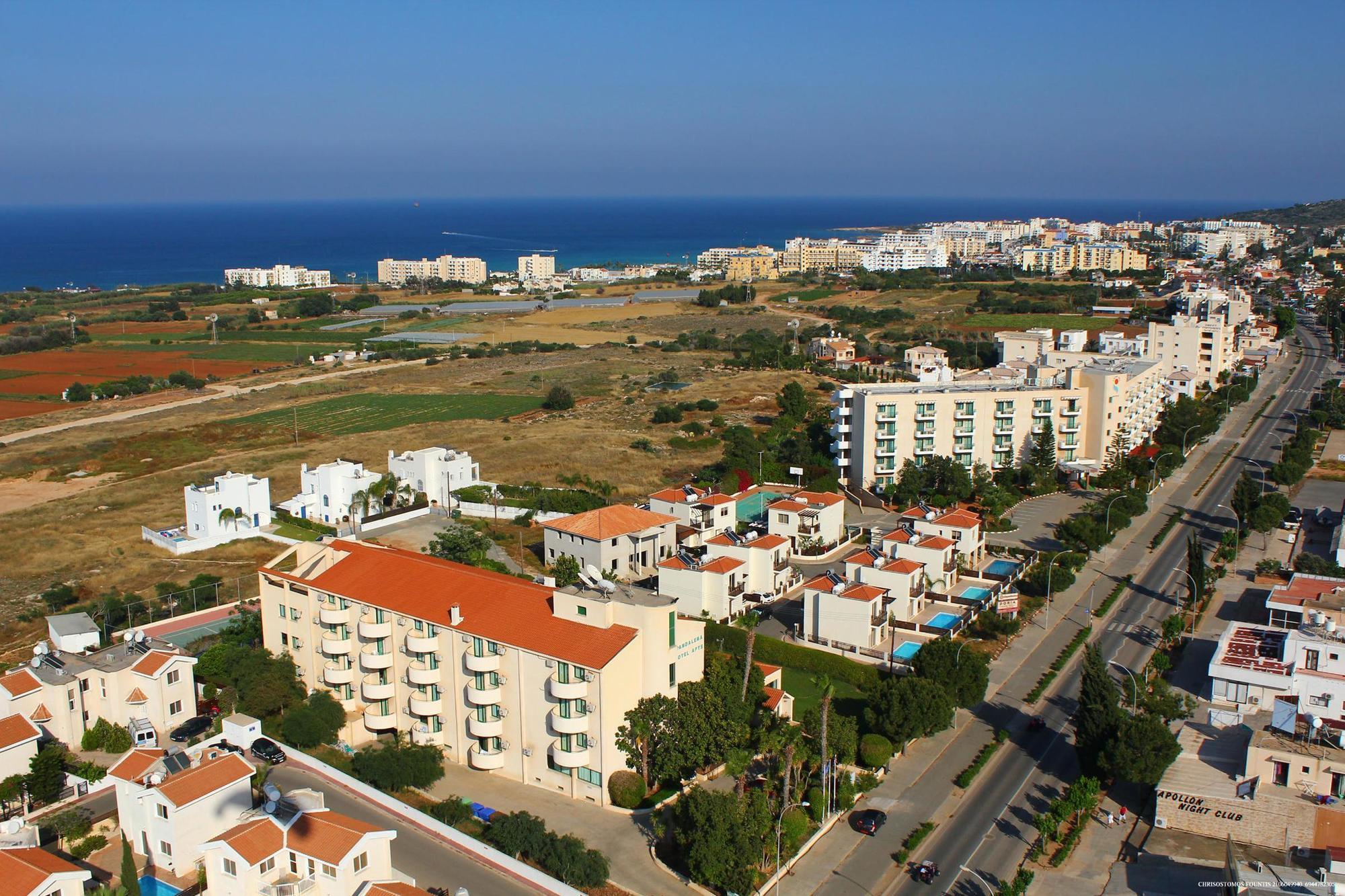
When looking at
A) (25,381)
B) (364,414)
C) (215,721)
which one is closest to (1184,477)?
(215,721)

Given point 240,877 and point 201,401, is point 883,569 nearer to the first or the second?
point 240,877

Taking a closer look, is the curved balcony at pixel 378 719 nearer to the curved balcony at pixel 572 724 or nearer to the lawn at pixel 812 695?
the curved balcony at pixel 572 724

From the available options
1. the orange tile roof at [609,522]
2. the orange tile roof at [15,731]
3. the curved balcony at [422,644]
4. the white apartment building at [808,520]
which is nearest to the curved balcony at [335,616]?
the curved balcony at [422,644]

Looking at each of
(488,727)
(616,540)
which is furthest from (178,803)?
(616,540)

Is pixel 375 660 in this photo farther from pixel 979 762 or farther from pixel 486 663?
pixel 979 762

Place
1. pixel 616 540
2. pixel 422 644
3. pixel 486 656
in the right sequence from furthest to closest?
pixel 616 540
pixel 422 644
pixel 486 656

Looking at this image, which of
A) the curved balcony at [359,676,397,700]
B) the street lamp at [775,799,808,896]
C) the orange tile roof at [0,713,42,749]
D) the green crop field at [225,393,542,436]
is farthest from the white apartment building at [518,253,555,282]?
the street lamp at [775,799,808,896]
